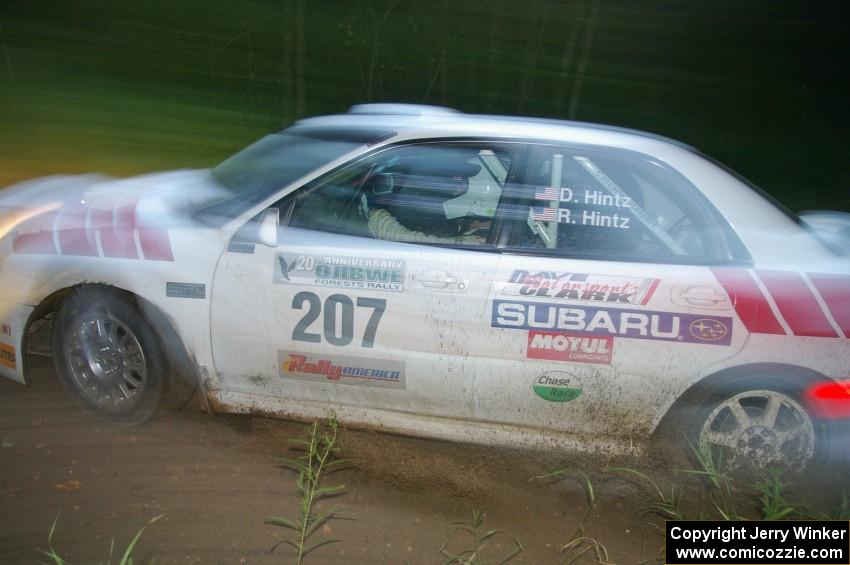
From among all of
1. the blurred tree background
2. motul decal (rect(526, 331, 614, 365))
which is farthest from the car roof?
the blurred tree background

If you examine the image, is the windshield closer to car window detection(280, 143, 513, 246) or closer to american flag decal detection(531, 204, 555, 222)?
car window detection(280, 143, 513, 246)

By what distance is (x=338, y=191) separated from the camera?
3.39m

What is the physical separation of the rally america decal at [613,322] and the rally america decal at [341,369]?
20.4 inches

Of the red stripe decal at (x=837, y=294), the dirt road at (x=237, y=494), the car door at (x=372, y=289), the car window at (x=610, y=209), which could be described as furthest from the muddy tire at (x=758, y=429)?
the car door at (x=372, y=289)

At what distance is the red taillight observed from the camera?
3.08 metres

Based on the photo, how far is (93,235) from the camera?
3434mm

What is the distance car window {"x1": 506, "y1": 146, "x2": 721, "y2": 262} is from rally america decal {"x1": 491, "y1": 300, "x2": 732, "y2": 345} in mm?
261

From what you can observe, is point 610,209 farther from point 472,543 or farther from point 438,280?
point 472,543

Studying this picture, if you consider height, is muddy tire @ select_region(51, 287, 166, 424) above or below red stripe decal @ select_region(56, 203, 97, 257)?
below

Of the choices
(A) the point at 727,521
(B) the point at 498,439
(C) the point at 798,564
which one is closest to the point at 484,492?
(B) the point at 498,439

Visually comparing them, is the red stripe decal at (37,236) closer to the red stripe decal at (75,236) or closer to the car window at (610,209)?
the red stripe decal at (75,236)

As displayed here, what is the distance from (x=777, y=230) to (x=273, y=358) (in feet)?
7.71

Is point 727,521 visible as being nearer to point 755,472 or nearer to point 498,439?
point 755,472

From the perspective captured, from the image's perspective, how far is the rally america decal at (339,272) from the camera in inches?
126
